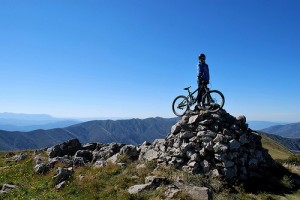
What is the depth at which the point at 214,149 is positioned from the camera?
21.6m

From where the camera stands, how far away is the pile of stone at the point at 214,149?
69.2ft

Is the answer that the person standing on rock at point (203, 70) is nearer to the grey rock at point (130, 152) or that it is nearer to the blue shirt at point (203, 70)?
the blue shirt at point (203, 70)

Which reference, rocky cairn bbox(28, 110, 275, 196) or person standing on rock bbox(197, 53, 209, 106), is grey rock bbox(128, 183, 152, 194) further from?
person standing on rock bbox(197, 53, 209, 106)

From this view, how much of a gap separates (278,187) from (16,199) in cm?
1782

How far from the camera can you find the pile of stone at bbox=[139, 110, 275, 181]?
2109cm

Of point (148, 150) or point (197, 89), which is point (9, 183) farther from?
Answer: point (197, 89)

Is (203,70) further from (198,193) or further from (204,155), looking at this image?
(198,193)

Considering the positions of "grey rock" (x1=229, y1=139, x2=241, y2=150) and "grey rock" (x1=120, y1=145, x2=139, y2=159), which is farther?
"grey rock" (x1=120, y1=145, x2=139, y2=159)

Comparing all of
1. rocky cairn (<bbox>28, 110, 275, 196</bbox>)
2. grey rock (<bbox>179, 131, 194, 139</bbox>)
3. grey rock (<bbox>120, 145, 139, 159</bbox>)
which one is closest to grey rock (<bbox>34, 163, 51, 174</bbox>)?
rocky cairn (<bbox>28, 110, 275, 196</bbox>)

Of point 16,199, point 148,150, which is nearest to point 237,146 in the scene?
point 148,150

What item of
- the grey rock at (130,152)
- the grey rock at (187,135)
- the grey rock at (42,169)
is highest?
the grey rock at (187,135)

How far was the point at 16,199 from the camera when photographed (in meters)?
17.2

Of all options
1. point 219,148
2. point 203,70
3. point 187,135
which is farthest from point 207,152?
point 203,70

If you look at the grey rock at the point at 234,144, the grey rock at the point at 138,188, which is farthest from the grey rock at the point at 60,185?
the grey rock at the point at 234,144
